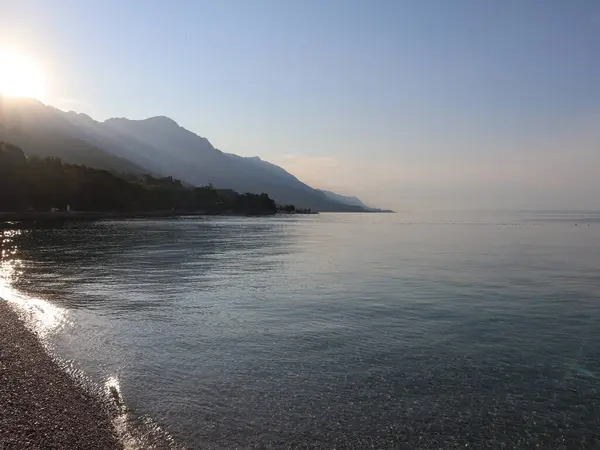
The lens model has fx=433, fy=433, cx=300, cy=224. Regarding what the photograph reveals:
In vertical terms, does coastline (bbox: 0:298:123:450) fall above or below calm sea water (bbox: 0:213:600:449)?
above

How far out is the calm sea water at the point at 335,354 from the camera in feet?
48.0

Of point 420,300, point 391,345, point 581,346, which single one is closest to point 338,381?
point 391,345

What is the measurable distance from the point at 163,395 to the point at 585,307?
33274mm

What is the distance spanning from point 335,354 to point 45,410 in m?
12.9

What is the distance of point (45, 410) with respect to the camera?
566 inches

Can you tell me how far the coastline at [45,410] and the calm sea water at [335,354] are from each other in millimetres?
1158

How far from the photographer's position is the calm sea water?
14.6m

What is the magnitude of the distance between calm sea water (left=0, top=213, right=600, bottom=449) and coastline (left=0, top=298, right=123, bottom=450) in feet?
3.80

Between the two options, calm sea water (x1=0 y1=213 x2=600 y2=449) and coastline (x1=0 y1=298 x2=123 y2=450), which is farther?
calm sea water (x1=0 y1=213 x2=600 y2=449)

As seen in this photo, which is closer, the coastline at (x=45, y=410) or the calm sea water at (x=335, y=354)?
the coastline at (x=45, y=410)

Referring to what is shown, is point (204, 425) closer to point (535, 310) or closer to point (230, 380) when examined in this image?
point (230, 380)

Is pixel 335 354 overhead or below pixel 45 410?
below

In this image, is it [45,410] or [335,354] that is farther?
[335,354]

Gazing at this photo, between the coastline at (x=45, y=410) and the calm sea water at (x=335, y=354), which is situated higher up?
the coastline at (x=45, y=410)
